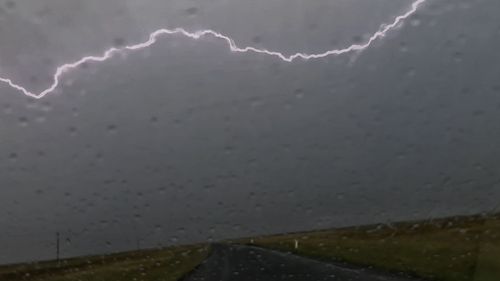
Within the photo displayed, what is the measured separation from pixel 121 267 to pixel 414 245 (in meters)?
3.23

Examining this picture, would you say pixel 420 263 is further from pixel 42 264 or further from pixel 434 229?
pixel 42 264

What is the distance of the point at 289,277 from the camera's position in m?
10.6

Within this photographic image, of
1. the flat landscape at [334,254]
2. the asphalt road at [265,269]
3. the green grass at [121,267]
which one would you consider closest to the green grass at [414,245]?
Answer: the flat landscape at [334,254]

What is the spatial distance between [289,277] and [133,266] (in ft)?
Result: 6.59

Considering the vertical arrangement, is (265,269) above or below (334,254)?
below

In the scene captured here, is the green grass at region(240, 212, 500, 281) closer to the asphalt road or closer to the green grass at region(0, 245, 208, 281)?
the asphalt road

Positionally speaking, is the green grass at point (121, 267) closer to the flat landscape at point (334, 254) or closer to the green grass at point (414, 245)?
the flat landscape at point (334, 254)

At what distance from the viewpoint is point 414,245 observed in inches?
464

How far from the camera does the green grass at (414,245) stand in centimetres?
1022

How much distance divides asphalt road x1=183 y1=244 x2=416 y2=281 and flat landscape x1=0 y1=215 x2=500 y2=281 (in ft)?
0.12

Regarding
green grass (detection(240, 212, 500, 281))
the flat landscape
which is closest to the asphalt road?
the flat landscape

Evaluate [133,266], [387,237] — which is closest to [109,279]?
[133,266]

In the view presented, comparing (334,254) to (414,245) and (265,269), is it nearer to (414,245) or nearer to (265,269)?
(414,245)

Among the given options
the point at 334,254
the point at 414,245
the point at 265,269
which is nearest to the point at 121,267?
the point at 265,269
